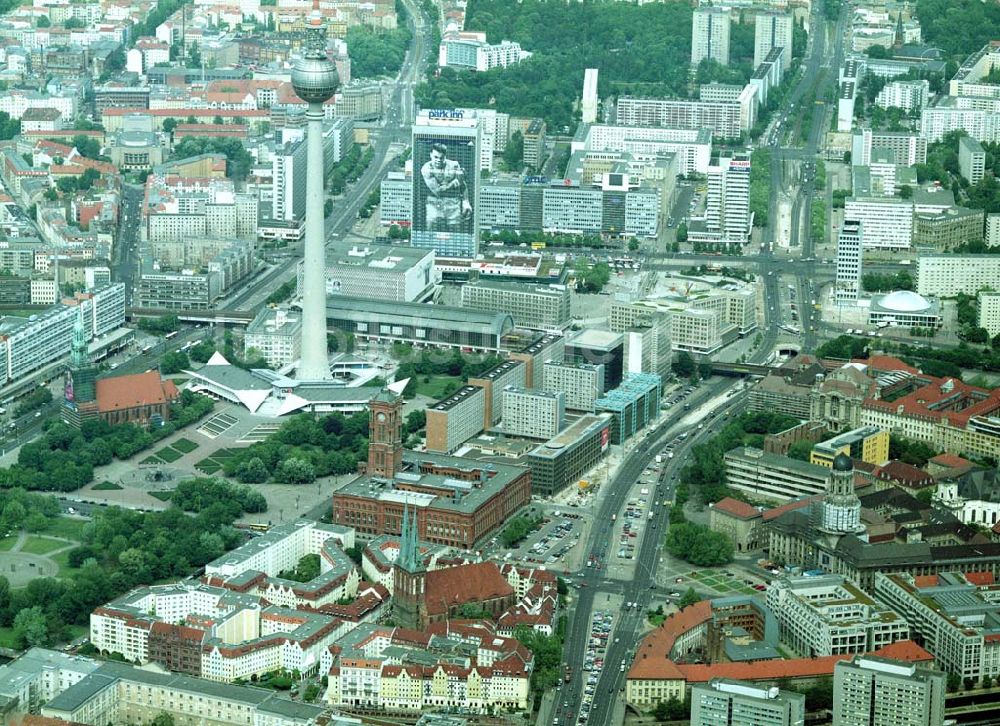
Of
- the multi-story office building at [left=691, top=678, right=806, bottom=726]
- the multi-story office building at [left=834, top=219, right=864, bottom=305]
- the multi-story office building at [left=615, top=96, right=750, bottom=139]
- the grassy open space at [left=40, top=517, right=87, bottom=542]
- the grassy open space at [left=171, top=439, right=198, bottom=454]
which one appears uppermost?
the multi-story office building at [left=615, top=96, right=750, bottom=139]

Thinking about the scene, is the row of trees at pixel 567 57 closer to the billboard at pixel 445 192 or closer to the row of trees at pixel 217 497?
the billboard at pixel 445 192

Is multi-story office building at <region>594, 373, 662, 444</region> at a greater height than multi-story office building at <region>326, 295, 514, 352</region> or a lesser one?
lesser

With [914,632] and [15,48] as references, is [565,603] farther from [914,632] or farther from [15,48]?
[15,48]

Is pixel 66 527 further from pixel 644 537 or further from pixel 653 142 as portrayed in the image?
pixel 653 142

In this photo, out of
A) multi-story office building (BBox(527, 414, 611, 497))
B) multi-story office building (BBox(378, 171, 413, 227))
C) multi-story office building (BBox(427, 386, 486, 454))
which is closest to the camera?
multi-story office building (BBox(527, 414, 611, 497))

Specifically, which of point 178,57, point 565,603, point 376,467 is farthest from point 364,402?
point 178,57

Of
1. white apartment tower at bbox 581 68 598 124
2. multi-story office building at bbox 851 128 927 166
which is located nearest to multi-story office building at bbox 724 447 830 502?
multi-story office building at bbox 851 128 927 166

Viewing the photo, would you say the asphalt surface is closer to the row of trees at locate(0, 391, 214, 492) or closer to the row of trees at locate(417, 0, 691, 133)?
the row of trees at locate(417, 0, 691, 133)
